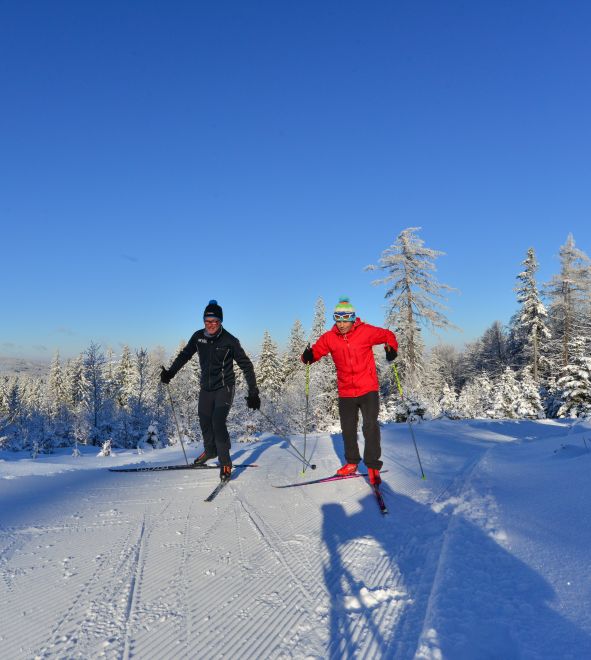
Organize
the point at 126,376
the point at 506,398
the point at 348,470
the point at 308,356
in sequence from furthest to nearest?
the point at 126,376
the point at 506,398
the point at 308,356
the point at 348,470

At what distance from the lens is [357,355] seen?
5.33 metres

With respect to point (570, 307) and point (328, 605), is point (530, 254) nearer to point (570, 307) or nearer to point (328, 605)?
point (570, 307)

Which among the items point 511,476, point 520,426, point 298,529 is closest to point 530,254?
point 520,426

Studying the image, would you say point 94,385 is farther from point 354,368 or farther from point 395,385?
point 354,368

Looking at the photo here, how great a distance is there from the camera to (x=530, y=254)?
3256cm

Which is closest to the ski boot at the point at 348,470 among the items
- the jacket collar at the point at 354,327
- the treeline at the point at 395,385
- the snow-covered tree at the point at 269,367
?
the jacket collar at the point at 354,327

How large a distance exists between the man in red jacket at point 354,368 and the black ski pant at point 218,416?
151 cm

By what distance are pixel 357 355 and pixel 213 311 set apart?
2045 mm

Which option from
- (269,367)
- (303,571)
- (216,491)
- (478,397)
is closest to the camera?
(303,571)

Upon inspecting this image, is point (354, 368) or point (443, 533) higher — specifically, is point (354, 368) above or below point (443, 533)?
above

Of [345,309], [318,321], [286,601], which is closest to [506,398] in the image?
[318,321]

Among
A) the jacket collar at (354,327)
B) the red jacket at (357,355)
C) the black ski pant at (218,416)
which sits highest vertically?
the jacket collar at (354,327)

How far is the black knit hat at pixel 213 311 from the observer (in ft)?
18.7

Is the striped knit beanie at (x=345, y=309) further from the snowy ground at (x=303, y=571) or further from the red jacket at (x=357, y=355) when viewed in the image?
the snowy ground at (x=303, y=571)
